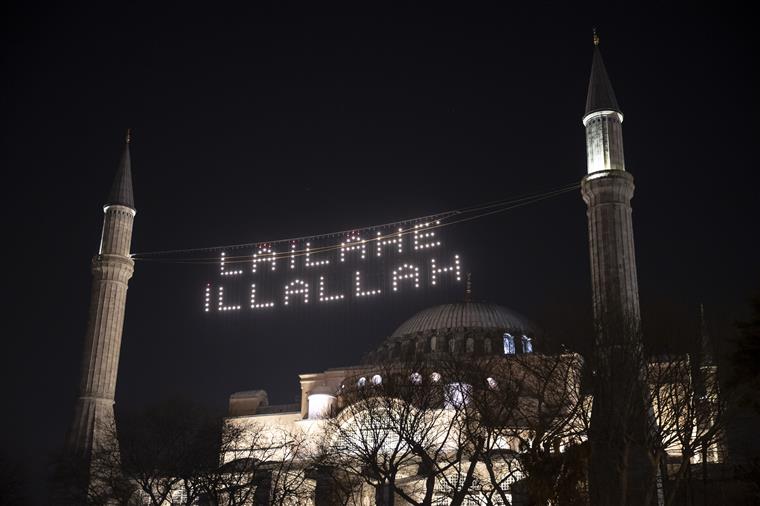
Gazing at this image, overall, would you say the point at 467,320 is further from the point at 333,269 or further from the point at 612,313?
the point at 612,313

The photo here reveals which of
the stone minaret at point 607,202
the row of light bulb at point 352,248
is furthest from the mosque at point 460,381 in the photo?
the row of light bulb at point 352,248

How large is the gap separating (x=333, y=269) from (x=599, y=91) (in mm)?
15369

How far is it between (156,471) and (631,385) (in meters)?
21.3

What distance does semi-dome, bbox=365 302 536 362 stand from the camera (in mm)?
58000

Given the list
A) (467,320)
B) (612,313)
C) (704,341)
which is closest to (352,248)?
(612,313)

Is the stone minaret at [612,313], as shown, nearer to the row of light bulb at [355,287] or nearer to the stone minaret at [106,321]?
the row of light bulb at [355,287]

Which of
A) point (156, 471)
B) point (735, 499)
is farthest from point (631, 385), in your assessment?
point (156, 471)

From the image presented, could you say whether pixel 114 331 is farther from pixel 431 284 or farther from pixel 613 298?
pixel 613 298

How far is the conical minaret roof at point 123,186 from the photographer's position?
51.3 m

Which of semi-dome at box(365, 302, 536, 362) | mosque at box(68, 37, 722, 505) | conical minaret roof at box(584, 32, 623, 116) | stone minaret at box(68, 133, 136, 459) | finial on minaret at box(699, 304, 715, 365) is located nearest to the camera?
mosque at box(68, 37, 722, 505)

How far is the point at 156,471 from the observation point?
37750mm

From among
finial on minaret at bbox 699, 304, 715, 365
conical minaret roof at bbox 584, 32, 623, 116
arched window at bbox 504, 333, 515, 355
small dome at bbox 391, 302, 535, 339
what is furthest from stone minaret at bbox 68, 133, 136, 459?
finial on minaret at bbox 699, 304, 715, 365

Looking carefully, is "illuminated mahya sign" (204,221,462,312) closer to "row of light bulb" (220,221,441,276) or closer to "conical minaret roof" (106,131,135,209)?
"row of light bulb" (220,221,441,276)

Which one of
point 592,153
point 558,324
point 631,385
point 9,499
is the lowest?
point 9,499
